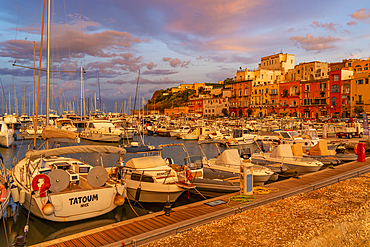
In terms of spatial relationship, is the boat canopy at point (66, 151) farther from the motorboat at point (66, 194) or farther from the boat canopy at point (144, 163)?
the boat canopy at point (144, 163)

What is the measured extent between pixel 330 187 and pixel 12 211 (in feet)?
50.3

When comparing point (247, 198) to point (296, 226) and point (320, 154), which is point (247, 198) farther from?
point (320, 154)

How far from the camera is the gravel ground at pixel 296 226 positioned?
307 inches

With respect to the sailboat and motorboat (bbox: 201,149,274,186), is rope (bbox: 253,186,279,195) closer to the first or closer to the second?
motorboat (bbox: 201,149,274,186)

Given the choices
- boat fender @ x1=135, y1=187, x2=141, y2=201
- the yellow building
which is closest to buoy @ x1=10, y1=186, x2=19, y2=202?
boat fender @ x1=135, y1=187, x2=141, y2=201

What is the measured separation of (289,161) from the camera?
19250 millimetres

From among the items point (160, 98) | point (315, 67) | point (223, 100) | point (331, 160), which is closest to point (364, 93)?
point (315, 67)

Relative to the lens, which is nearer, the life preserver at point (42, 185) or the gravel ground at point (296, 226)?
the gravel ground at point (296, 226)

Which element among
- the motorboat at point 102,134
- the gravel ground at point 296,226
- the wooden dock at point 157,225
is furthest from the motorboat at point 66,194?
the motorboat at point 102,134

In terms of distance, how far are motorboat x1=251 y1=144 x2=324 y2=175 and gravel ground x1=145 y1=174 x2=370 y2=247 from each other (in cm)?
636

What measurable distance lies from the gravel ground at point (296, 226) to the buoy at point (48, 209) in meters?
4.78

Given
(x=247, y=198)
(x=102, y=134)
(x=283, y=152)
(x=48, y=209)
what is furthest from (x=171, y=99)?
(x=48, y=209)

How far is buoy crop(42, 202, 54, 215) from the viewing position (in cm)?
1011

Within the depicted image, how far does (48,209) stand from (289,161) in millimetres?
15146
